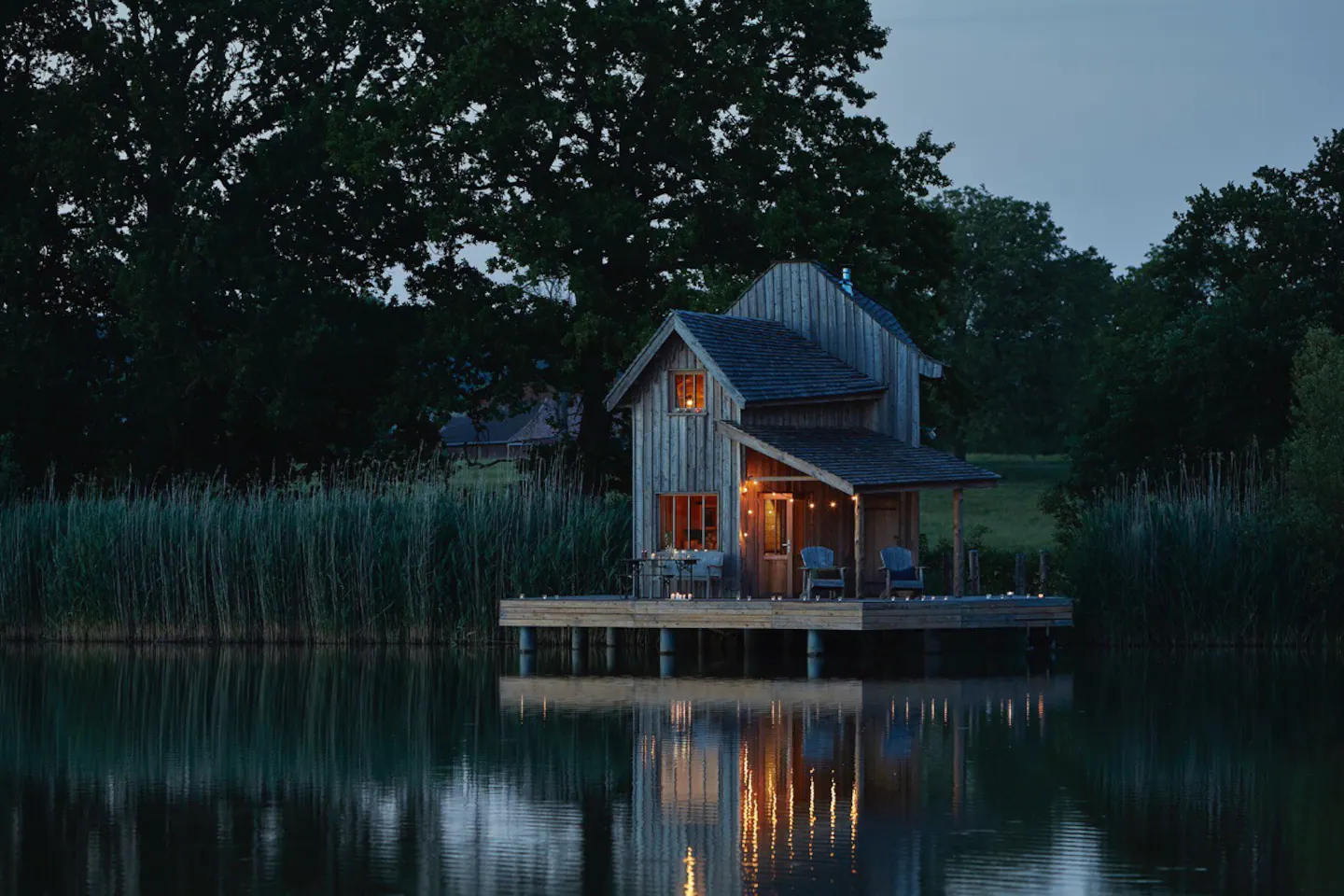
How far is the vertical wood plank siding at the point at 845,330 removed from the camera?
118ft

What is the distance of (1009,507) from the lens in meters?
73.7

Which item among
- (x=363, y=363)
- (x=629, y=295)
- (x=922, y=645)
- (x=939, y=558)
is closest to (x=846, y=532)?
(x=922, y=645)

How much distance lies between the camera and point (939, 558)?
40.1m

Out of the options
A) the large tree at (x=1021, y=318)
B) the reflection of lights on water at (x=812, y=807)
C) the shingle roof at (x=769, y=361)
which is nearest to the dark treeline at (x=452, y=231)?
the shingle roof at (x=769, y=361)

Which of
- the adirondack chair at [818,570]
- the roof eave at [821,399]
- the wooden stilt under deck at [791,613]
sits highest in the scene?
the roof eave at [821,399]

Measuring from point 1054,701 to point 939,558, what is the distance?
14.3 meters

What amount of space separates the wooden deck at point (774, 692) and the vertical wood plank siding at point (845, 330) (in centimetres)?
731

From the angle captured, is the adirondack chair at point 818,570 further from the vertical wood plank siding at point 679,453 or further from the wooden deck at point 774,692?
the wooden deck at point 774,692

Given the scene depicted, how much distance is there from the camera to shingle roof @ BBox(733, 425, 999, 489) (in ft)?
105

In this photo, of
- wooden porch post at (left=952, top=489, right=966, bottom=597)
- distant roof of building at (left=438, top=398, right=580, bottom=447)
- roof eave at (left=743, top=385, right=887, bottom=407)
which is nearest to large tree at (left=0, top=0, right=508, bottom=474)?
roof eave at (left=743, top=385, right=887, bottom=407)

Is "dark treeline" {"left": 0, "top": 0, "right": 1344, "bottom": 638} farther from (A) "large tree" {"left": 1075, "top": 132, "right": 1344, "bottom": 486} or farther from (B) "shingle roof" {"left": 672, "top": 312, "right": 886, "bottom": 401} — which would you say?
(B) "shingle roof" {"left": 672, "top": 312, "right": 886, "bottom": 401}

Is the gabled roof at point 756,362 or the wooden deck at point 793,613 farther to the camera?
the gabled roof at point 756,362

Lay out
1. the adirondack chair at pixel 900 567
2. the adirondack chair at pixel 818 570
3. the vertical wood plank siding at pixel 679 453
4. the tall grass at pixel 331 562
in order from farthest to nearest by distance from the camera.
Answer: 1. the tall grass at pixel 331 562
2. the vertical wood plank siding at pixel 679 453
3. the adirondack chair at pixel 900 567
4. the adirondack chair at pixel 818 570

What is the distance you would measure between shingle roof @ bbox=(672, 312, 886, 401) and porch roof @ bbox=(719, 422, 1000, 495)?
0.64 metres
